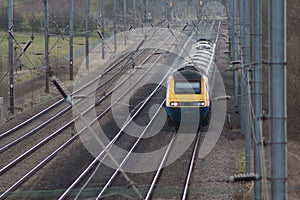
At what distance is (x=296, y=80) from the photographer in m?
22.7

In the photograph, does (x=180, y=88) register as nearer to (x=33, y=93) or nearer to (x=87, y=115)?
(x=87, y=115)

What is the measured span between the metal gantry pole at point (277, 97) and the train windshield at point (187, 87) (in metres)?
14.3

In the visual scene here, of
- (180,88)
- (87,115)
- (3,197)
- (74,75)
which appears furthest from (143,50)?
(3,197)

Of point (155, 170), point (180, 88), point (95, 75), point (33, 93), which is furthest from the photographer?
point (95, 75)

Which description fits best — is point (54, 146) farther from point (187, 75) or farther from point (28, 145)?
point (187, 75)

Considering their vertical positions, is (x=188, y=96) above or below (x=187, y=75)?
below

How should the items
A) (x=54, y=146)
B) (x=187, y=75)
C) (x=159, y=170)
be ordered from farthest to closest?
(x=187, y=75) → (x=54, y=146) → (x=159, y=170)

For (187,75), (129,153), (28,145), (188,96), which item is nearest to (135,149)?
(129,153)

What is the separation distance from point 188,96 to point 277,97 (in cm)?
1444

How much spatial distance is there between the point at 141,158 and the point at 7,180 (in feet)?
13.0

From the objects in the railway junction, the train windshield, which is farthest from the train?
the railway junction

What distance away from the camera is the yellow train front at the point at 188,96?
2136 centimetres

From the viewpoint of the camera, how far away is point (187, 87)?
21.6 m

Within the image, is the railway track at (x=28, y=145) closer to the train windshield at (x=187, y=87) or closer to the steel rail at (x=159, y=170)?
the steel rail at (x=159, y=170)
